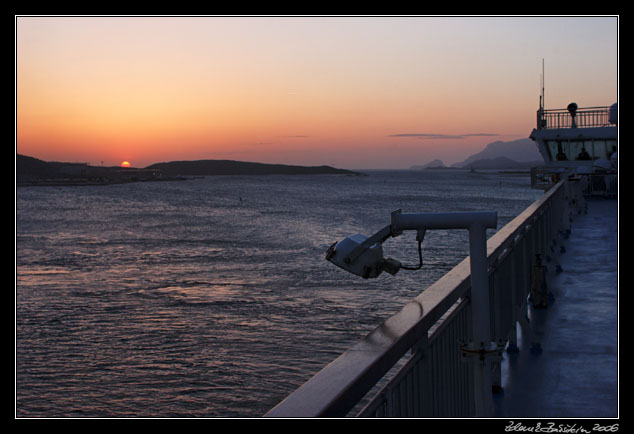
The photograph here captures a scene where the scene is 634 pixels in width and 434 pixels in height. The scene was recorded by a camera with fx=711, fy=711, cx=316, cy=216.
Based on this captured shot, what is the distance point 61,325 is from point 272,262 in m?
19.0

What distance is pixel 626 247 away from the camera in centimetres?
805

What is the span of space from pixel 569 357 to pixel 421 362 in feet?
11.7

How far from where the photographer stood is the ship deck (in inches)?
199

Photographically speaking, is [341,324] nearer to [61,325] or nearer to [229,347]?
[229,347]

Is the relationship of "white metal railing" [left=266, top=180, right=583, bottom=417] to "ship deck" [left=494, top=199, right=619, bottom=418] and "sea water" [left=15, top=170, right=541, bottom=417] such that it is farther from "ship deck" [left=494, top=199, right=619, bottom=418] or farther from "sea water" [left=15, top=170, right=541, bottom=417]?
"sea water" [left=15, top=170, right=541, bottom=417]

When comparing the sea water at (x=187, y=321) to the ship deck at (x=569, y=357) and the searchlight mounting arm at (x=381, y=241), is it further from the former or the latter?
the searchlight mounting arm at (x=381, y=241)

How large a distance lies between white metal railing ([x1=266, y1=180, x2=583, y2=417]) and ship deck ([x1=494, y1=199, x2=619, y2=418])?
312mm

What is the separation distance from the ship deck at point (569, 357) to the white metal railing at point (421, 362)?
31cm

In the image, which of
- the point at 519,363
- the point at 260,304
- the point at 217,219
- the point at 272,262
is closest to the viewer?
the point at 519,363

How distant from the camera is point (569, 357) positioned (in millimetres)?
6223

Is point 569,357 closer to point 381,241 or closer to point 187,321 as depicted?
point 381,241

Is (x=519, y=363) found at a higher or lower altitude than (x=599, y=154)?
lower

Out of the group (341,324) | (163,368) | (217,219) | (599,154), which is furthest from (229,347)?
(217,219)

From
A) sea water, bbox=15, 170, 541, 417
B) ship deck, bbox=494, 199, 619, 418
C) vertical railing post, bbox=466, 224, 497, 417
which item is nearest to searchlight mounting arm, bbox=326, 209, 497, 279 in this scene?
vertical railing post, bbox=466, 224, 497, 417
